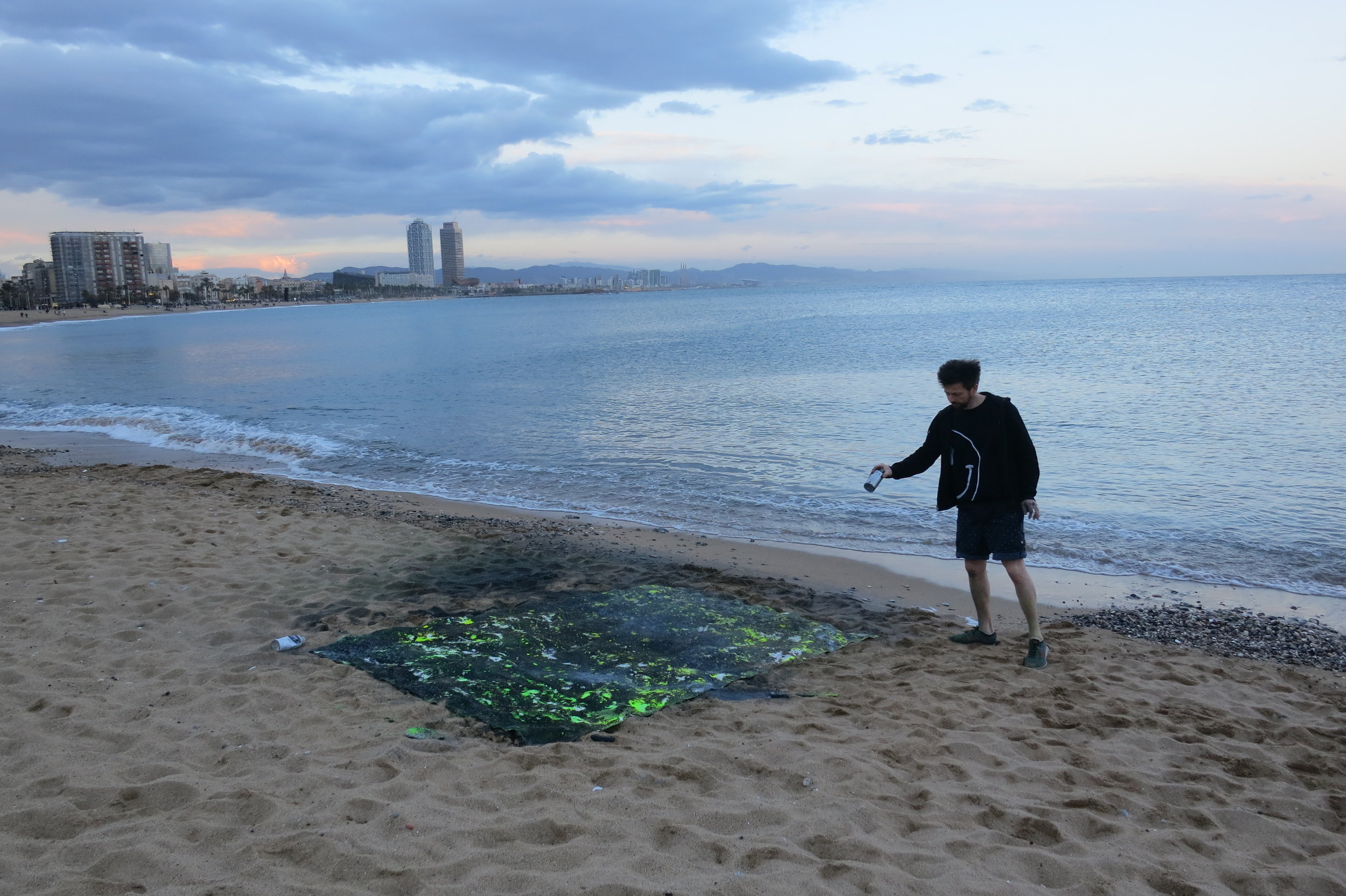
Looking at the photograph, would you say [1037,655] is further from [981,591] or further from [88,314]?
[88,314]

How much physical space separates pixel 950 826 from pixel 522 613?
3699 mm

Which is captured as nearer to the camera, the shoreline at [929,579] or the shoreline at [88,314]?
the shoreline at [929,579]

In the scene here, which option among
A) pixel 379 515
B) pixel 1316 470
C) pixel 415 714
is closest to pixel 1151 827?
pixel 415 714

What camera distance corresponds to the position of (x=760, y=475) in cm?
1288

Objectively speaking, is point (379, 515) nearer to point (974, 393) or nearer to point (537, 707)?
point (537, 707)

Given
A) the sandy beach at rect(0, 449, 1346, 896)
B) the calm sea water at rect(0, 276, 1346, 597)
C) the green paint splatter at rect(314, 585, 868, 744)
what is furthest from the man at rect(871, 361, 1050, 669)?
the calm sea water at rect(0, 276, 1346, 597)

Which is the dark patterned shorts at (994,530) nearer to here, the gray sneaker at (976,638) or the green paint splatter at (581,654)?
the gray sneaker at (976,638)

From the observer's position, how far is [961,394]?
5.48 m

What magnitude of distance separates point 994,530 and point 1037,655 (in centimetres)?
91

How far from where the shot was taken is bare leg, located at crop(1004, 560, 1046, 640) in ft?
18.2

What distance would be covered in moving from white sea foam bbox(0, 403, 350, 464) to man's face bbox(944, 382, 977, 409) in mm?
13317

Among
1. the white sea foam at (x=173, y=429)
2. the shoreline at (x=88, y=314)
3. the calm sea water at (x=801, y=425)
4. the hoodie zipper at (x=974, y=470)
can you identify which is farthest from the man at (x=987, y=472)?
the shoreline at (x=88, y=314)

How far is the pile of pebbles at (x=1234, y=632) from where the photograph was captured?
591 cm

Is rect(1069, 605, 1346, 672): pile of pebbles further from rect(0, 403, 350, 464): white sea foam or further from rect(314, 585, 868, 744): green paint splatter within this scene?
rect(0, 403, 350, 464): white sea foam
